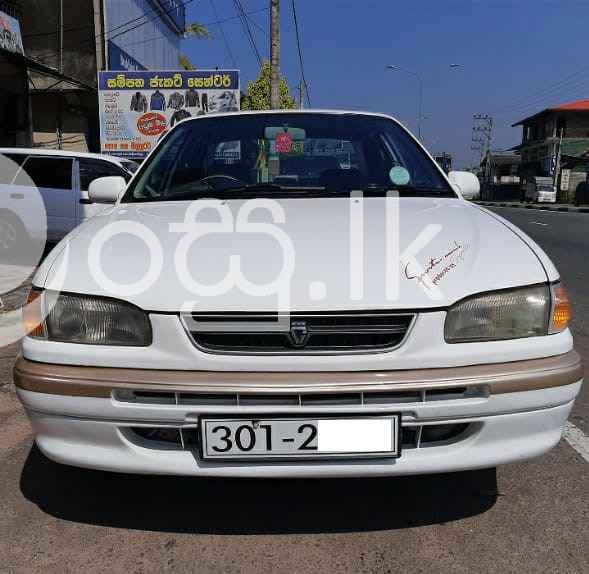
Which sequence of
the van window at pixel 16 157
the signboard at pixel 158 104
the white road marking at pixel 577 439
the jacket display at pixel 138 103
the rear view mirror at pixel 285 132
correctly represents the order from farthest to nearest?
the signboard at pixel 158 104
the jacket display at pixel 138 103
the van window at pixel 16 157
the rear view mirror at pixel 285 132
the white road marking at pixel 577 439

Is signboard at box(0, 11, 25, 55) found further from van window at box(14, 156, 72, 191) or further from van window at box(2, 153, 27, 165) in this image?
van window at box(14, 156, 72, 191)

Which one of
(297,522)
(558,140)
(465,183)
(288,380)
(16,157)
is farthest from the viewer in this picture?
(558,140)

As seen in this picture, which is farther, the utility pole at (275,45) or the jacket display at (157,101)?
the jacket display at (157,101)

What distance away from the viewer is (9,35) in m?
14.1

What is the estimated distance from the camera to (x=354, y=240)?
2.18m

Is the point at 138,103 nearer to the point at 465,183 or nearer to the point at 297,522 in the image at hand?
the point at 465,183

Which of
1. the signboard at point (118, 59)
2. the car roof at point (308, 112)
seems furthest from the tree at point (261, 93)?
the car roof at point (308, 112)

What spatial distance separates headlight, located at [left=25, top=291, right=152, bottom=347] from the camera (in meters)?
1.96

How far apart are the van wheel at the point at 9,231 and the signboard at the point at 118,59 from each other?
39.2 feet

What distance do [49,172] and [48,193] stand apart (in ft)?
1.01

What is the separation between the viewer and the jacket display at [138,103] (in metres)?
18.5

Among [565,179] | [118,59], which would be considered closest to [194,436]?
[118,59]

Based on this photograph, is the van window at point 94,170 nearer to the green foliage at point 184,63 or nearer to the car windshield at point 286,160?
the car windshield at point 286,160

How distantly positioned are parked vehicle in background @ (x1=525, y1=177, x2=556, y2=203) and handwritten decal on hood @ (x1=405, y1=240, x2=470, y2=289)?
40078mm
